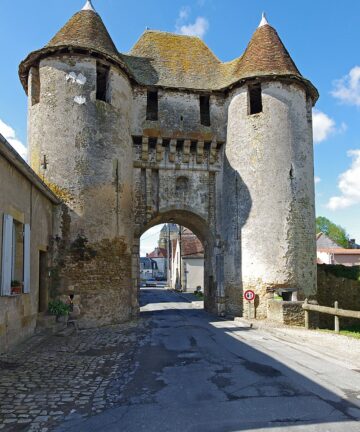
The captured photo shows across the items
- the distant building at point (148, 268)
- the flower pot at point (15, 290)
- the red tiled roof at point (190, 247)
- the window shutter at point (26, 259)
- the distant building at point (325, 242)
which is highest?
the distant building at point (325, 242)

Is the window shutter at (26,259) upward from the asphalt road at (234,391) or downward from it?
upward

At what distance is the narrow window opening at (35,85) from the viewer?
47.9 feet

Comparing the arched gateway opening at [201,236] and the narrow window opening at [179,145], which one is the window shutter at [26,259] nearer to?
the arched gateway opening at [201,236]

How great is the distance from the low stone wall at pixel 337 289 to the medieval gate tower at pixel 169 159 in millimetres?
2163

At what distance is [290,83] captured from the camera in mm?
15969

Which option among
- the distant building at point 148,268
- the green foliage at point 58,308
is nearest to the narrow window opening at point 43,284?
the green foliage at point 58,308

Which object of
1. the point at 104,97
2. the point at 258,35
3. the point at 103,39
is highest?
the point at 258,35

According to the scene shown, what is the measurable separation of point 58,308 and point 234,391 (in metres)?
7.94

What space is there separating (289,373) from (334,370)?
0.93 metres

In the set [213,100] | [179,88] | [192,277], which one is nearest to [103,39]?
[179,88]

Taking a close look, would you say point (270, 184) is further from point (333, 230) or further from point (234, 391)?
point (333, 230)

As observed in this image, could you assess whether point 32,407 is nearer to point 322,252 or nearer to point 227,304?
point 227,304

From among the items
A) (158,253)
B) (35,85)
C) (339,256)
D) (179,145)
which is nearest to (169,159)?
(179,145)

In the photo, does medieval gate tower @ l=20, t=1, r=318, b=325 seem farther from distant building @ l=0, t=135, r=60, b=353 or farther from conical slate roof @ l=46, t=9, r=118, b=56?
distant building @ l=0, t=135, r=60, b=353
